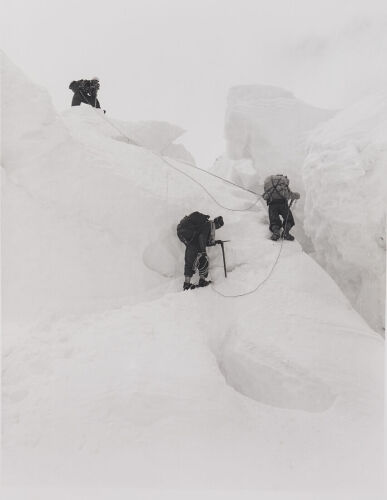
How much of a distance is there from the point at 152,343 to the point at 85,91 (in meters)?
7.96

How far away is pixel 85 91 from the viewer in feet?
34.3

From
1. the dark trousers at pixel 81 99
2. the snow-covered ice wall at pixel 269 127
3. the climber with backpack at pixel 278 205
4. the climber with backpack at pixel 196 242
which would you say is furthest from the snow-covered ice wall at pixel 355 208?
the dark trousers at pixel 81 99

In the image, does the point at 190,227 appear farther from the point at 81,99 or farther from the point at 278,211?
the point at 81,99

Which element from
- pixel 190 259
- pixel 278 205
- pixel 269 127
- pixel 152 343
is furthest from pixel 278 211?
pixel 269 127


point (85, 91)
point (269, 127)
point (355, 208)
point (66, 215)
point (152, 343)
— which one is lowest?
point (152, 343)

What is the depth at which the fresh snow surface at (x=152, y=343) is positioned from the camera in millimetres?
3668

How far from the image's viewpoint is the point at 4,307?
5535mm

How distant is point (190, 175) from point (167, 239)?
2.17 metres

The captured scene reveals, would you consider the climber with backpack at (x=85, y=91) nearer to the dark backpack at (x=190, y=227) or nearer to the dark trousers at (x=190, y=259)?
the dark backpack at (x=190, y=227)

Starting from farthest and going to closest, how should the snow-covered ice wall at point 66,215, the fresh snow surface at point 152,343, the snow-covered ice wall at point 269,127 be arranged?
the snow-covered ice wall at point 269,127 → the snow-covered ice wall at point 66,215 → the fresh snow surface at point 152,343

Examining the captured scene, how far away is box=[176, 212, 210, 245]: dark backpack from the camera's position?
605cm

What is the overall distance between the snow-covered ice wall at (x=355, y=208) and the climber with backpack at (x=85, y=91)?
19.7 feet

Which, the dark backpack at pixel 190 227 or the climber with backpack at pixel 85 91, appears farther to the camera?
the climber with backpack at pixel 85 91

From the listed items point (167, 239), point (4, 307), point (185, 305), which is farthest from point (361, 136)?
point (4, 307)
